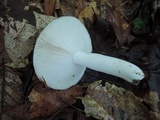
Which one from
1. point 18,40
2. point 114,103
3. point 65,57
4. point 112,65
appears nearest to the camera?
→ point 112,65

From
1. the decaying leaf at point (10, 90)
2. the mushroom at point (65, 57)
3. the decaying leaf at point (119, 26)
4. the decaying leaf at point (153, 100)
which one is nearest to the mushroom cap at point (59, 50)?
the mushroom at point (65, 57)

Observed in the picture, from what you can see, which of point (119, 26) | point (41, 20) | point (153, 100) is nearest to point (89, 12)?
point (119, 26)

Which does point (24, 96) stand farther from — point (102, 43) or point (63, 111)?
point (102, 43)

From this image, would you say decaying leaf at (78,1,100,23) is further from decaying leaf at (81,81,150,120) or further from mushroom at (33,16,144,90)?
decaying leaf at (81,81,150,120)

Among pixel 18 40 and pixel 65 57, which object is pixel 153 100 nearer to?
pixel 65 57

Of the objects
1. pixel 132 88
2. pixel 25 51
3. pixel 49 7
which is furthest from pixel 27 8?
pixel 132 88

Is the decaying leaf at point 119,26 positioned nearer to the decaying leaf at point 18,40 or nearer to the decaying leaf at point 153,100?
the decaying leaf at point 153,100
